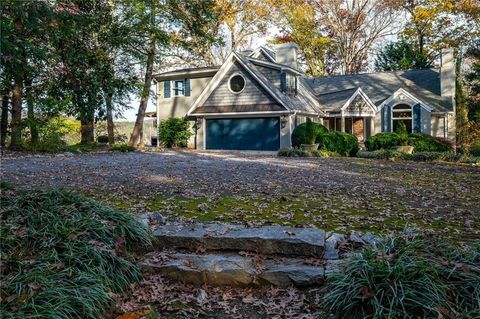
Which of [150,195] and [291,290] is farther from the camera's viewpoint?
[150,195]

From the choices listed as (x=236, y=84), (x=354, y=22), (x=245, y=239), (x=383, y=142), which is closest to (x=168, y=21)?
(x=236, y=84)

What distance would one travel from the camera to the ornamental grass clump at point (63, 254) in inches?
116

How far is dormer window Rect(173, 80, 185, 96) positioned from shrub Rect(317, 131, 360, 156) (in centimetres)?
1096

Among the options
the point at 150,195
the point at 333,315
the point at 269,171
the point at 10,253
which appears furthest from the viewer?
the point at 269,171

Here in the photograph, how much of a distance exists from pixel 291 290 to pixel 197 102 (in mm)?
20488

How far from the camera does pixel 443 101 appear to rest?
23.3 metres

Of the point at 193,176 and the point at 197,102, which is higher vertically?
the point at 197,102

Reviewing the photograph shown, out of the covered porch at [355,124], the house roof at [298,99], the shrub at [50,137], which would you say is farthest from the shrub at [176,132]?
the covered porch at [355,124]

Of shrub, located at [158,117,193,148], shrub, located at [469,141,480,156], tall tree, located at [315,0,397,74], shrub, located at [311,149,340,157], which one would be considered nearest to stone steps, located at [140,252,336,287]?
shrub, located at [311,149,340,157]

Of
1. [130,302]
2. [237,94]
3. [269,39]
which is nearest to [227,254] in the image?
[130,302]

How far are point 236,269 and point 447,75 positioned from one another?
2388cm

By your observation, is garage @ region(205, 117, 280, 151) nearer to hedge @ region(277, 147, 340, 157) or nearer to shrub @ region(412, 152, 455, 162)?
hedge @ region(277, 147, 340, 157)

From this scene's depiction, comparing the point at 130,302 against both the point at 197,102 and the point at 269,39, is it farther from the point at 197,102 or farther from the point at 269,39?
the point at 269,39

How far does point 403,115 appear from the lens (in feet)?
77.5
